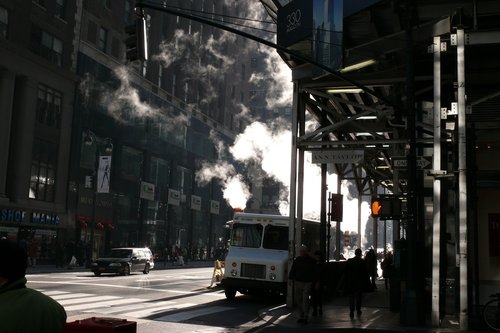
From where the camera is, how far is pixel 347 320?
518 inches

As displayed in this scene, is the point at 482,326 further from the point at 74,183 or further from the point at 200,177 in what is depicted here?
the point at 200,177

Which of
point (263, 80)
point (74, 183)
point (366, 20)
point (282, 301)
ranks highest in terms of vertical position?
point (263, 80)

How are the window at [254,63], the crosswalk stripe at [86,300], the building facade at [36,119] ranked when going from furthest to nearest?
the window at [254,63], the building facade at [36,119], the crosswalk stripe at [86,300]

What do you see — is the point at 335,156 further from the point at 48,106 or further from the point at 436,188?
the point at 48,106

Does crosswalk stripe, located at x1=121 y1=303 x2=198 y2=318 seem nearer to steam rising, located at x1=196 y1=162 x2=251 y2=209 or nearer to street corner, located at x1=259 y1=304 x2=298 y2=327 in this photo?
street corner, located at x1=259 y1=304 x2=298 y2=327

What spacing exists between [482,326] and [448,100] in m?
7.36

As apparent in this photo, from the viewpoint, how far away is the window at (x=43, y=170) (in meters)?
36.7

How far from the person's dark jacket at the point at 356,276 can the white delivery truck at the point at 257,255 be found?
3.20 meters

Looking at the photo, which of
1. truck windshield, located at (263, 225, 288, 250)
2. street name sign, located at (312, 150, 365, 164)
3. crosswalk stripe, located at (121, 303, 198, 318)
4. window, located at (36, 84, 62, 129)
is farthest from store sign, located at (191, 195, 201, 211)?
crosswalk stripe, located at (121, 303, 198, 318)

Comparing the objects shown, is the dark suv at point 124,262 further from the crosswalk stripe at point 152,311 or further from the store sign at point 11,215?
the crosswalk stripe at point 152,311

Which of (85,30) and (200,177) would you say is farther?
(200,177)

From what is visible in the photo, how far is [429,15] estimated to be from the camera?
44.8 feet

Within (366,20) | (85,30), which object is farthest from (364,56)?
(85,30)

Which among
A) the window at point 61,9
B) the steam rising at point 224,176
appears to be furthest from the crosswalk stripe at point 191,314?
the steam rising at point 224,176
